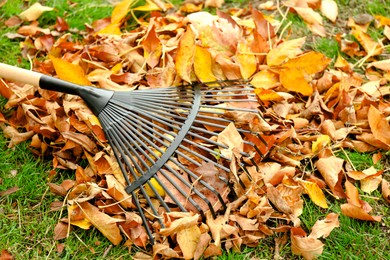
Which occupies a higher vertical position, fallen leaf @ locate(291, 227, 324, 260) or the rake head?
the rake head

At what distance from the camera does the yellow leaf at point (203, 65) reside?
219 cm

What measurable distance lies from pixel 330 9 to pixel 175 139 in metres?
1.30

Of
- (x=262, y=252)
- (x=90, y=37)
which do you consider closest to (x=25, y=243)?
(x=262, y=252)

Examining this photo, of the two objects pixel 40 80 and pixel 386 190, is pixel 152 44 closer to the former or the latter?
pixel 40 80

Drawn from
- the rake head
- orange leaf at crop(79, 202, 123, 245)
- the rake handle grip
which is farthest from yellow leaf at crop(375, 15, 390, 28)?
orange leaf at crop(79, 202, 123, 245)

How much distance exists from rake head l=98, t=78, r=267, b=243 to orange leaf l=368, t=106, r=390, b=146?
0.48 meters

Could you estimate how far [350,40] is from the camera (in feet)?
8.55

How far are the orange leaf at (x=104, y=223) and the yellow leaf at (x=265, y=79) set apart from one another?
2.79ft

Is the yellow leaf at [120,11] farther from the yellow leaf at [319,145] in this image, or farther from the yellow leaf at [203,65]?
the yellow leaf at [319,145]

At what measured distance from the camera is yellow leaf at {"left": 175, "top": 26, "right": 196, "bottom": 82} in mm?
2145

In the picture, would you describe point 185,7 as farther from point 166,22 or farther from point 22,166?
point 22,166

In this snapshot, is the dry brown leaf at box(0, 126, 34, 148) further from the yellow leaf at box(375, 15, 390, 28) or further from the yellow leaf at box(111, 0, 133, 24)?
the yellow leaf at box(375, 15, 390, 28)

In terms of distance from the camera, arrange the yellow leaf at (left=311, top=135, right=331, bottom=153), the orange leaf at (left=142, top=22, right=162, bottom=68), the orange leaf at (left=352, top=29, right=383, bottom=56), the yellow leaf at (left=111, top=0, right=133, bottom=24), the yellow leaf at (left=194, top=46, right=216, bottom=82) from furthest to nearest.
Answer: the yellow leaf at (left=111, top=0, right=133, bottom=24) → the orange leaf at (left=352, top=29, right=383, bottom=56) → the orange leaf at (left=142, top=22, right=162, bottom=68) → the yellow leaf at (left=194, top=46, right=216, bottom=82) → the yellow leaf at (left=311, top=135, right=331, bottom=153)

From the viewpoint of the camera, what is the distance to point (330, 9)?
2.73m
